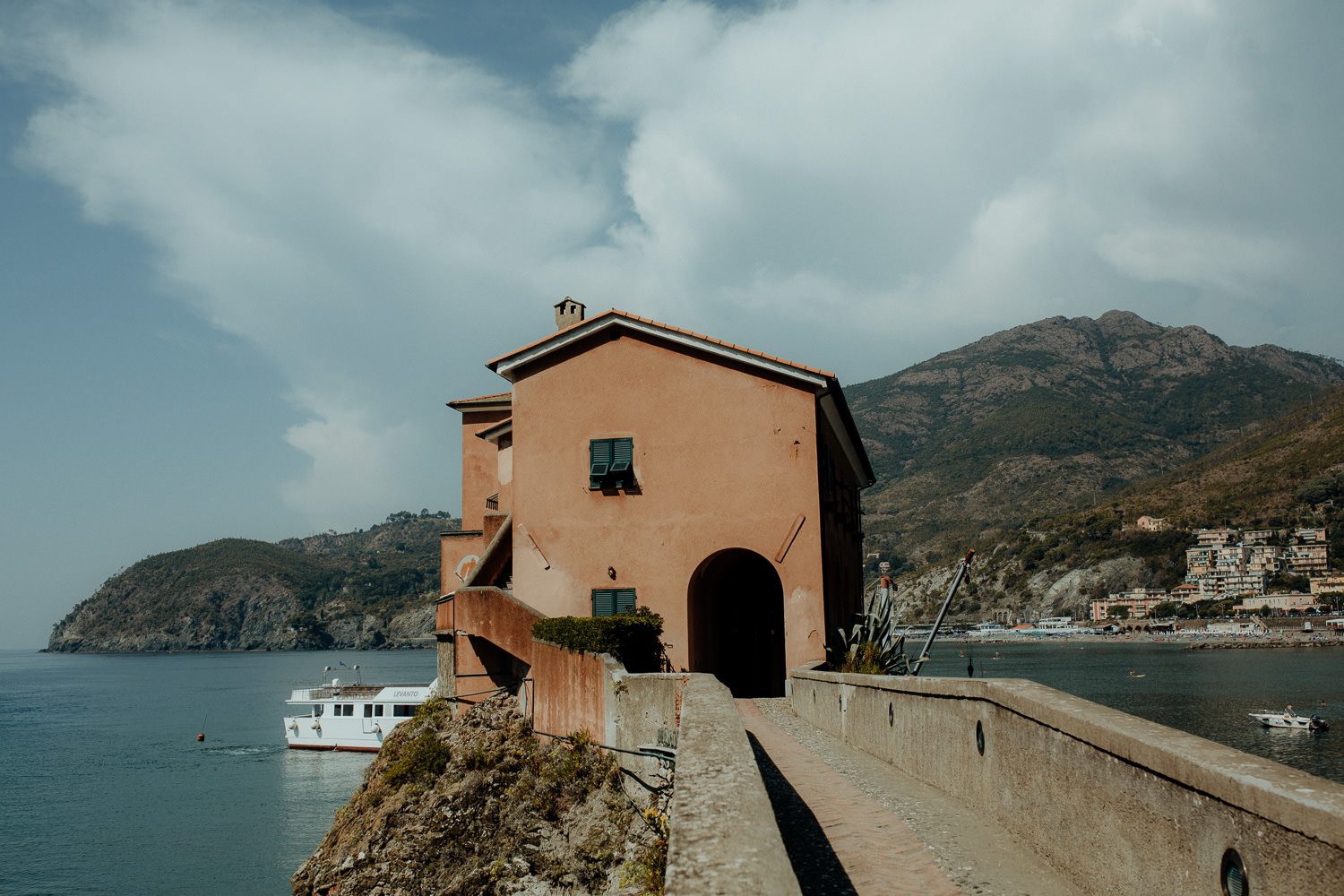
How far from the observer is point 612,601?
21391 millimetres

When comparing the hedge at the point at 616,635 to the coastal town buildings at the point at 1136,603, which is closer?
the hedge at the point at 616,635

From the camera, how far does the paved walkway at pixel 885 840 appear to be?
235 inches

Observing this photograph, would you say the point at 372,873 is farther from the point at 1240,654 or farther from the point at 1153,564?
the point at 1153,564

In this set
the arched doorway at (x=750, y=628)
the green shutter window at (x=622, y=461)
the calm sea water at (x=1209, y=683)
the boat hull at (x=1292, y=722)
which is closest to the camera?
the green shutter window at (x=622, y=461)

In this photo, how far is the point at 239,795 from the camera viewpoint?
50.6 metres

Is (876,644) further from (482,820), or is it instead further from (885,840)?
(885,840)

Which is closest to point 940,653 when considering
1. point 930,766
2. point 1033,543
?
point 1033,543

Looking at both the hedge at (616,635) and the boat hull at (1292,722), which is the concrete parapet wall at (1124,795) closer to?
the hedge at (616,635)

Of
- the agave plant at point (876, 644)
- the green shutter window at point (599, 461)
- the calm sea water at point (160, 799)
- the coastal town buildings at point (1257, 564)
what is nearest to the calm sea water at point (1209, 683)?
the agave plant at point (876, 644)

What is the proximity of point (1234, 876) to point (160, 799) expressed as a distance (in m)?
59.1

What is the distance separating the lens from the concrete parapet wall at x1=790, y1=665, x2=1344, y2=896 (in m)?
3.34

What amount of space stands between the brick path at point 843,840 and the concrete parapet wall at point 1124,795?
758 mm

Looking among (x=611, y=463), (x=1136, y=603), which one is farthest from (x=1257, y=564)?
(x=611, y=463)

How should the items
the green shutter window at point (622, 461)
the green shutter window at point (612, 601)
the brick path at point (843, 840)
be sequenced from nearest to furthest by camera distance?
the brick path at point (843, 840)
the green shutter window at point (612, 601)
the green shutter window at point (622, 461)
